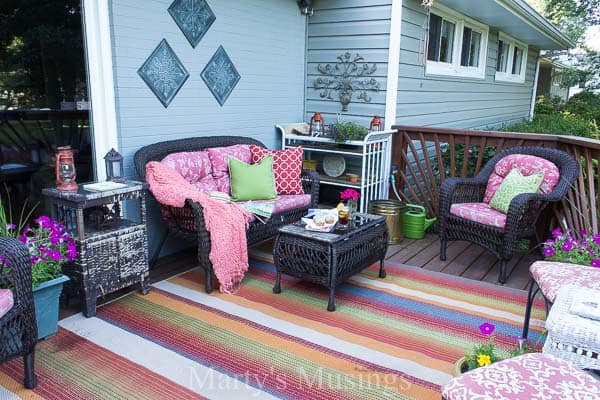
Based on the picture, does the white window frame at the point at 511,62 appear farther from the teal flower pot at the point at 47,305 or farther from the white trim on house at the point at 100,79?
the teal flower pot at the point at 47,305

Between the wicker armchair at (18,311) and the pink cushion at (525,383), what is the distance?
5.61 ft

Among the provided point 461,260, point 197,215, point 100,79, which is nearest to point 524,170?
point 461,260

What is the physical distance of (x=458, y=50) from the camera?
6211 millimetres

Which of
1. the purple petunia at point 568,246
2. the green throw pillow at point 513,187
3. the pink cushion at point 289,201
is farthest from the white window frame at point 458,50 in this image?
the purple petunia at point 568,246

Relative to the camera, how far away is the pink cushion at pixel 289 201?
3604 mm

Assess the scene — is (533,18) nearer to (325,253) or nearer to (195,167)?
(195,167)

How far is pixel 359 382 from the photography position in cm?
215

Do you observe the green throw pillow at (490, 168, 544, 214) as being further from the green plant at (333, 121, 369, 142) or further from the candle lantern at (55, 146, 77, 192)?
the candle lantern at (55, 146, 77, 192)

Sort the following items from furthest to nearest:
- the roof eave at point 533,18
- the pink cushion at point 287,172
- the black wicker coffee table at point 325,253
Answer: the roof eave at point 533,18 → the pink cushion at point 287,172 → the black wicker coffee table at point 325,253

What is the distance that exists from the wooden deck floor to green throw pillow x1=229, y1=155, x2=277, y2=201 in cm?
120

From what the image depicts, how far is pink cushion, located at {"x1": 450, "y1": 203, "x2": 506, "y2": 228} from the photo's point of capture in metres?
3.44

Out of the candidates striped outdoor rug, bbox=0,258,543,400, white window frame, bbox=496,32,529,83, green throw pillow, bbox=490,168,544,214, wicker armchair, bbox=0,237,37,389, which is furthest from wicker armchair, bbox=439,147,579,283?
white window frame, bbox=496,32,529,83

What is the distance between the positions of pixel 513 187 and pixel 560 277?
60.0 inches

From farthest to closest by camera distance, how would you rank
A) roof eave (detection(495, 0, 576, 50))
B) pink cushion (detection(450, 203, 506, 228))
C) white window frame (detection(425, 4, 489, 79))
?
roof eave (detection(495, 0, 576, 50))
white window frame (detection(425, 4, 489, 79))
pink cushion (detection(450, 203, 506, 228))
